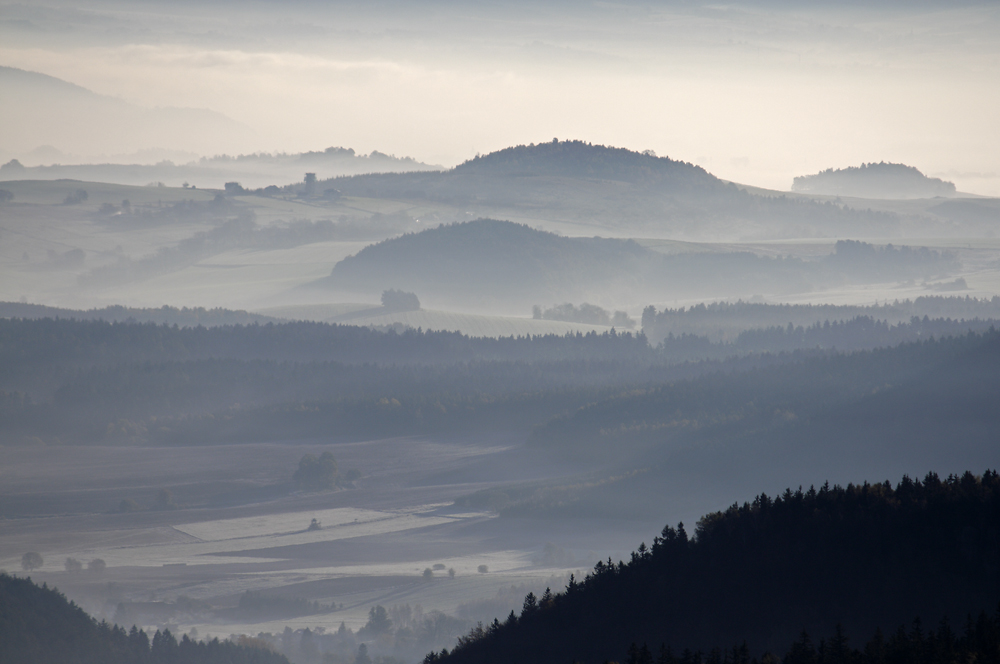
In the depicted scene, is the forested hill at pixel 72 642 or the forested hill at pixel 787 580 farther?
the forested hill at pixel 72 642

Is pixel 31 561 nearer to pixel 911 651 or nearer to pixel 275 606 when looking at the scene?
pixel 275 606

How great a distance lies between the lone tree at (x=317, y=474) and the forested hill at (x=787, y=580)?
295ft

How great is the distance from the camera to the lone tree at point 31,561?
88.1 m

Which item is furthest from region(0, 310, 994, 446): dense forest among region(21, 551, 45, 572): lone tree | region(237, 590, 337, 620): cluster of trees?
region(237, 590, 337, 620): cluster of trees

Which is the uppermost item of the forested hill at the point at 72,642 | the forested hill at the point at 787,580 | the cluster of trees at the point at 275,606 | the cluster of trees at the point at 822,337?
the cluster of trees at the point at 822,337

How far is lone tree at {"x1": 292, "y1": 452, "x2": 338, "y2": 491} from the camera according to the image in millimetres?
126438

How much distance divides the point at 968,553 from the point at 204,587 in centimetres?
6336

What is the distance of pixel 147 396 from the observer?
15900 cm

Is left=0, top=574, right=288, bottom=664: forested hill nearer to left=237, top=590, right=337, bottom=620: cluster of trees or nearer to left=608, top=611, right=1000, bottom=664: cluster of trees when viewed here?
left=237, top=590, right=337, bottom=620: cluster of trees

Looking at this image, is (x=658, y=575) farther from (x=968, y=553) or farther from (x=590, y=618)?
(x=968, y=553)

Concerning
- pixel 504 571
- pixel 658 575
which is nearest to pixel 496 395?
pixel 504 571

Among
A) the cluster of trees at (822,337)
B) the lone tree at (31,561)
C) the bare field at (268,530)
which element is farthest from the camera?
the cluster of trees at (822,337)

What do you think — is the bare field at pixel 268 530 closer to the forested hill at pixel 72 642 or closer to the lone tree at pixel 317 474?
the lone tree at pixel 317 474

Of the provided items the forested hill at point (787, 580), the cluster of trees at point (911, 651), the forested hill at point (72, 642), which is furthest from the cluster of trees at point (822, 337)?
the cluster of trees at point (911, 651)
